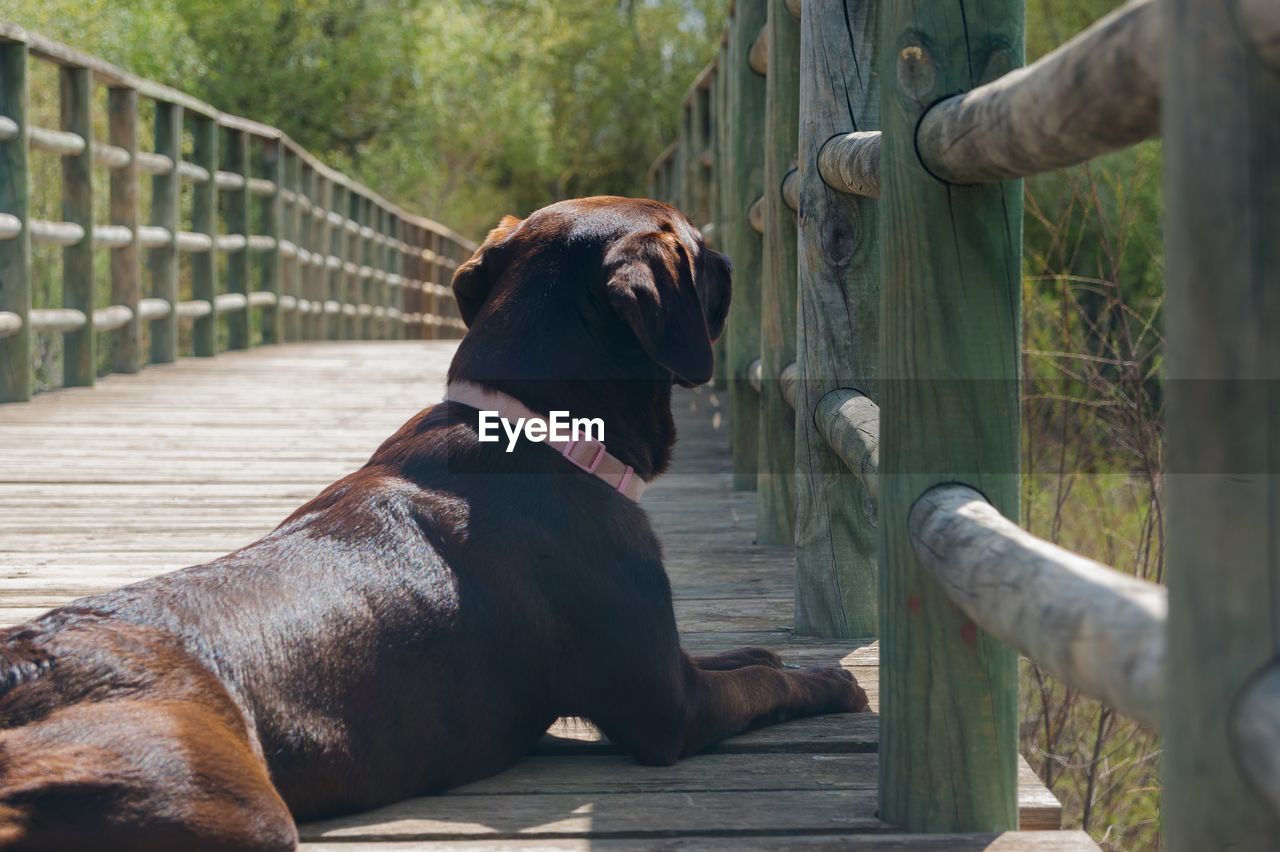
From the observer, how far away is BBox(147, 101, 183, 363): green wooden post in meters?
8.59

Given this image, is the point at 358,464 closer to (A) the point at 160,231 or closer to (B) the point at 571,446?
(B) the point at 571,446

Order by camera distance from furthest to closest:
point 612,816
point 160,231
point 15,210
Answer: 1. point 160,231
2. point 15,210
3. point 612,816

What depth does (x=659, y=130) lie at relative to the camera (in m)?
27.7

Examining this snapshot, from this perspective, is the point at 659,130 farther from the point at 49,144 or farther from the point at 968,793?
the point at 968,793

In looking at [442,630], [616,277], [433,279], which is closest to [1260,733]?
[442,630]

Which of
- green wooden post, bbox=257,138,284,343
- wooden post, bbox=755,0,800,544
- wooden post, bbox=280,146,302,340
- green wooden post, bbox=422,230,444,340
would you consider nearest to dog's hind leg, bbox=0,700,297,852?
wooden post, bbox=755,0,800,544

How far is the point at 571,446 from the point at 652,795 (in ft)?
1.84

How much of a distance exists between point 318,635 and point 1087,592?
3.56 feet

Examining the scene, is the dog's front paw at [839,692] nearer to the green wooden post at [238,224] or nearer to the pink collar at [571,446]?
the pink collar at [571,446]

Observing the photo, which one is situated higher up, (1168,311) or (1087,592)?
(1168,311)

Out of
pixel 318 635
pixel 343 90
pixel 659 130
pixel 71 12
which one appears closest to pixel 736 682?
pixel 318 635

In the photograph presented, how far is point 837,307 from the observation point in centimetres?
286

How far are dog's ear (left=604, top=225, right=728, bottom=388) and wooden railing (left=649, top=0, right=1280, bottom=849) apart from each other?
1.15 ft

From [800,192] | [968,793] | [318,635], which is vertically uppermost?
[800,192]
